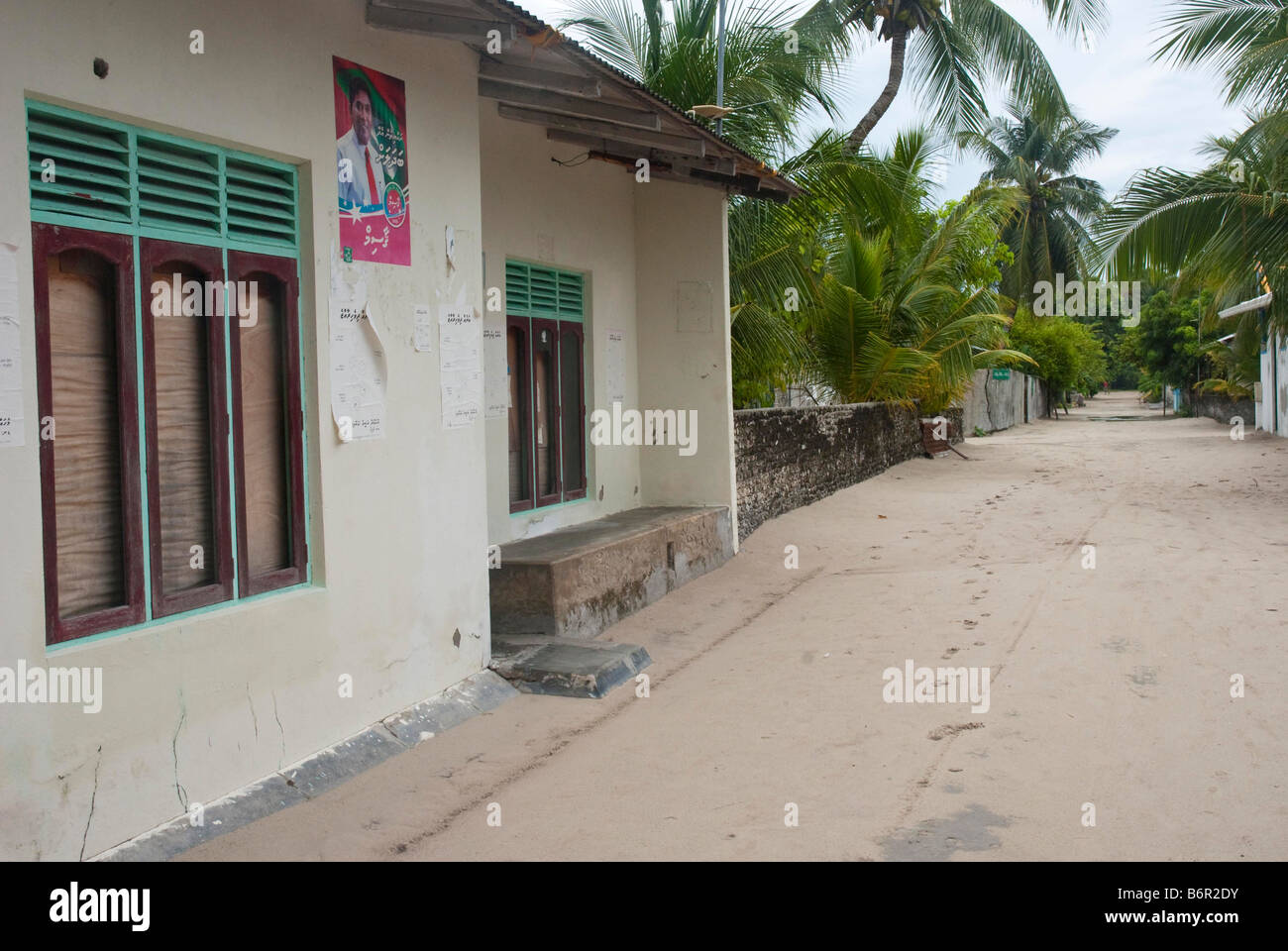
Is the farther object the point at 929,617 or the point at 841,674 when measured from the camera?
the point at 929,617

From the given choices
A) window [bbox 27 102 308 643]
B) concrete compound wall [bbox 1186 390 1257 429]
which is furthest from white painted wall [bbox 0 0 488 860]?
concrete compound wall [bbox 1186 390 1257 429]

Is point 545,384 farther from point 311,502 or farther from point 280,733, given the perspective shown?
point 280,733

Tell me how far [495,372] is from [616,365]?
2.14 meters

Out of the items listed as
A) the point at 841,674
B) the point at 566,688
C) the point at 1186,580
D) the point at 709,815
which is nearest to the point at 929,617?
the point at 841,674

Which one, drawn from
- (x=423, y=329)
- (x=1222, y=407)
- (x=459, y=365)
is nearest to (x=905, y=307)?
(x=459, y=365)

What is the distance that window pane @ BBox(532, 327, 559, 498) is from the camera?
30.0 ft

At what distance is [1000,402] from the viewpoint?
34.4 metres

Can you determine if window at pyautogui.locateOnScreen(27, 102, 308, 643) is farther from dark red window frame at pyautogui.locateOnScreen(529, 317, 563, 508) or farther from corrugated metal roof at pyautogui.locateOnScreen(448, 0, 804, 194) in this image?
dark red window frame at pyautogui.locateOnScreen(529, 317, 563, 508)

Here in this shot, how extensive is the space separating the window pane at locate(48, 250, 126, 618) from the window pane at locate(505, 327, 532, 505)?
4.60 metres

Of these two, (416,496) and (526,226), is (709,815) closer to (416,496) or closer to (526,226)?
(416,496)

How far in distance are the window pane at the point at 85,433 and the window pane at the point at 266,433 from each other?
713 millimetres

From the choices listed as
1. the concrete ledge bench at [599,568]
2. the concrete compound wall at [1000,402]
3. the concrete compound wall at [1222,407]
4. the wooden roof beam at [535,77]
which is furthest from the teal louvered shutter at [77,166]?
the concrete compound wall at [1222,407]

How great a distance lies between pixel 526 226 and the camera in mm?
8789

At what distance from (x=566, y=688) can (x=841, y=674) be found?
1688 millimetres
